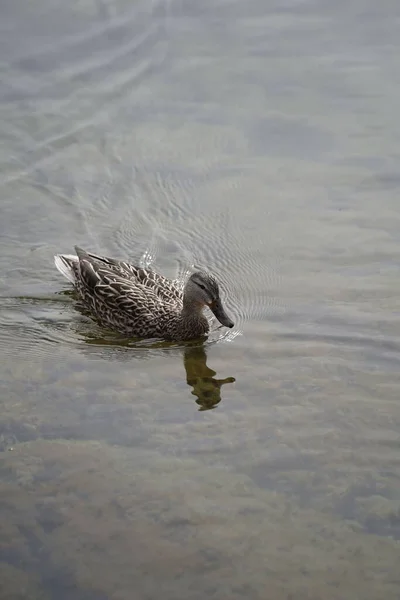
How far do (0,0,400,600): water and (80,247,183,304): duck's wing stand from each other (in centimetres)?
48

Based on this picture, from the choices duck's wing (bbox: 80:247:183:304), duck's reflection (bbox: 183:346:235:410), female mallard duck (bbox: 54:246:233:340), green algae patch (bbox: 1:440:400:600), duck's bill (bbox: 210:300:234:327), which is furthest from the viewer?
duck's wing (bbox: 80:247:183:304)

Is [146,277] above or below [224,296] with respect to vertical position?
above

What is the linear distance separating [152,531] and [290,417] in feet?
5.07

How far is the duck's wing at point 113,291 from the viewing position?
8.69 meters

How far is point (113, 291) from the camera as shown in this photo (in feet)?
29.1

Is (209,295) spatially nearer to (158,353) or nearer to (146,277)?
(158,353)

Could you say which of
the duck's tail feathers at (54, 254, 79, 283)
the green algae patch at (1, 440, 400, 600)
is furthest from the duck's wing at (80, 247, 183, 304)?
the green algae patch at (1, 440, 400, 600)

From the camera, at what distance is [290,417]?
6.92 meters

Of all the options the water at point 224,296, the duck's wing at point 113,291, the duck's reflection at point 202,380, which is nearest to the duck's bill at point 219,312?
the water at point 224,296

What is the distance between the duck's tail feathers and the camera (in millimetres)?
9156

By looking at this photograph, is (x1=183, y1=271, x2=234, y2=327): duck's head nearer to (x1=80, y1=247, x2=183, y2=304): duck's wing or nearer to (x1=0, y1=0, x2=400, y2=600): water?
(x1=0, y1=0, x2=400, y2=600): water

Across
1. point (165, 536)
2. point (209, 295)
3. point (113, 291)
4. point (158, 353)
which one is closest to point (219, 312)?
point (209, 295)

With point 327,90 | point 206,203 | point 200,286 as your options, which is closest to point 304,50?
point 327,90

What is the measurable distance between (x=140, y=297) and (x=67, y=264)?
35.7 inches
